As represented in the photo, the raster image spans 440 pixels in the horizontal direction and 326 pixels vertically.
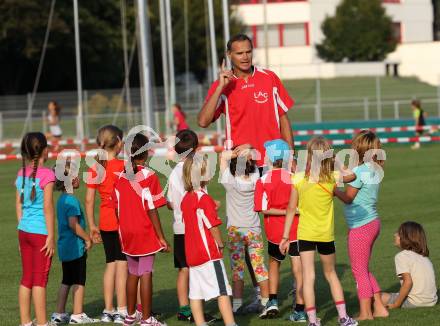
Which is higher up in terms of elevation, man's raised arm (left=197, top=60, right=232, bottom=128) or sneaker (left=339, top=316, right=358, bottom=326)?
man's raised arm (left=197, top=60, right=232, bottom=128)

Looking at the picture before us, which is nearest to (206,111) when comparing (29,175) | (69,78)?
(29,175)

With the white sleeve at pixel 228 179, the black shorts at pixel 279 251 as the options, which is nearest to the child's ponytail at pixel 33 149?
the white sleeve at pixel 228 179

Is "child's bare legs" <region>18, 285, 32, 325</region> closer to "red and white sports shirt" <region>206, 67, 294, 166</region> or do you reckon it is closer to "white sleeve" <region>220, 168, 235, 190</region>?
"white sleeve" <region>220, 168, 235, 190</region>

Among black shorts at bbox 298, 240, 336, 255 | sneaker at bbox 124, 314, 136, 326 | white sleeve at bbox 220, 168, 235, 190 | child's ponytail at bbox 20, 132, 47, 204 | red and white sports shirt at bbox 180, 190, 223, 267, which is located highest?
child's ponytail at bbox 20, 132, 47, 204

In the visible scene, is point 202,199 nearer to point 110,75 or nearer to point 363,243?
point 363,243

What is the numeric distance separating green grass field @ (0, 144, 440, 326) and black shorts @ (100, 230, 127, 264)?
664mm

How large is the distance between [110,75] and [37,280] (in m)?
68.5

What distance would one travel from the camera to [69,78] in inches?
2965

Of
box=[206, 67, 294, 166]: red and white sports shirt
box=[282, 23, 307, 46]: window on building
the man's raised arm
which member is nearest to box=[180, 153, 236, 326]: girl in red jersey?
the man's raised arm

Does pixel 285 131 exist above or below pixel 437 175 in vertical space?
above

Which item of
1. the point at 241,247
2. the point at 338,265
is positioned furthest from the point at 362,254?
the point at 338,265

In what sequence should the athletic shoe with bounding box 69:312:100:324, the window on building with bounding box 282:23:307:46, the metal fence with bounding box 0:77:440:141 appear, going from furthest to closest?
1. the window on building with bounding box 282:23:307:46
2. the metal fence with bounding box 0:77:440:141
3. the athletic shoe with bounding box 69:312:100:324

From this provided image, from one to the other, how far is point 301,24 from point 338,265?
85422 millimetres

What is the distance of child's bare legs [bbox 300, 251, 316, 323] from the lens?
9648 mm
